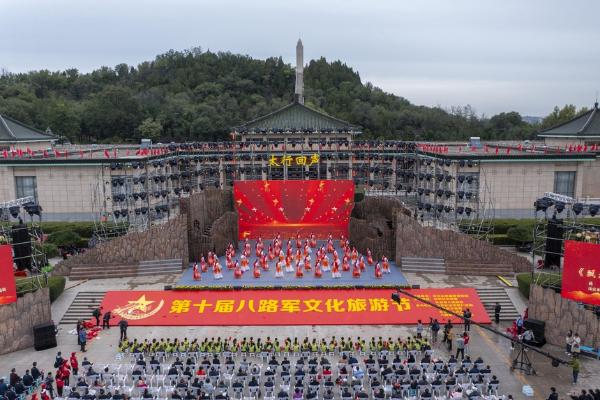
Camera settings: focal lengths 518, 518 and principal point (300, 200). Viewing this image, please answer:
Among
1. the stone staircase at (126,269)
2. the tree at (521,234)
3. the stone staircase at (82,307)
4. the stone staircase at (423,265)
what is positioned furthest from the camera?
the tree at (521,234)

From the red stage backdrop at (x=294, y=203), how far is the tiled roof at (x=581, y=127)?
1720cm

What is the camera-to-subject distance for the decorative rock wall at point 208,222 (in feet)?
94.4

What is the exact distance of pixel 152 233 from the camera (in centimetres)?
2725

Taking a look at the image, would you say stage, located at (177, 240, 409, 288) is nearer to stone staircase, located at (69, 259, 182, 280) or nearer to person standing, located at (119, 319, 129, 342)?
stone staircase, located at (69, 259, 182, 280)

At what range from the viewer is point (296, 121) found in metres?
43.8

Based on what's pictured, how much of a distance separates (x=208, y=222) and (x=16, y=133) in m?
17.7

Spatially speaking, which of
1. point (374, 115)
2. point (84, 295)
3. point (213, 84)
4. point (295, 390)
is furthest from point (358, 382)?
point (213, 84)

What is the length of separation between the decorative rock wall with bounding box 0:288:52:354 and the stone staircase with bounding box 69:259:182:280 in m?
6.29

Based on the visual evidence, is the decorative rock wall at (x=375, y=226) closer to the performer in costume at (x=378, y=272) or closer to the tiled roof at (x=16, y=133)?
the performer in costume at (x=378, y=272)

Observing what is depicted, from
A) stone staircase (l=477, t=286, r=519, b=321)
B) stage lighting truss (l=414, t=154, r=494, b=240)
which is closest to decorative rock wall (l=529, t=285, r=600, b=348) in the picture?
stone staircase (l=477, t=286, r=519, b=321)

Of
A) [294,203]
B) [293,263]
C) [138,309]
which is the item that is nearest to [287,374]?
[138,309]

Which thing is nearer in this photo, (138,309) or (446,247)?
(138,309)

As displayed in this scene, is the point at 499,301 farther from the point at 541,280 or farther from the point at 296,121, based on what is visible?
the point at 296,121

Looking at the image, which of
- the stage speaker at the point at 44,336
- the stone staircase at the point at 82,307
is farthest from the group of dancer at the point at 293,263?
the stage speaker at the point at 44,336
